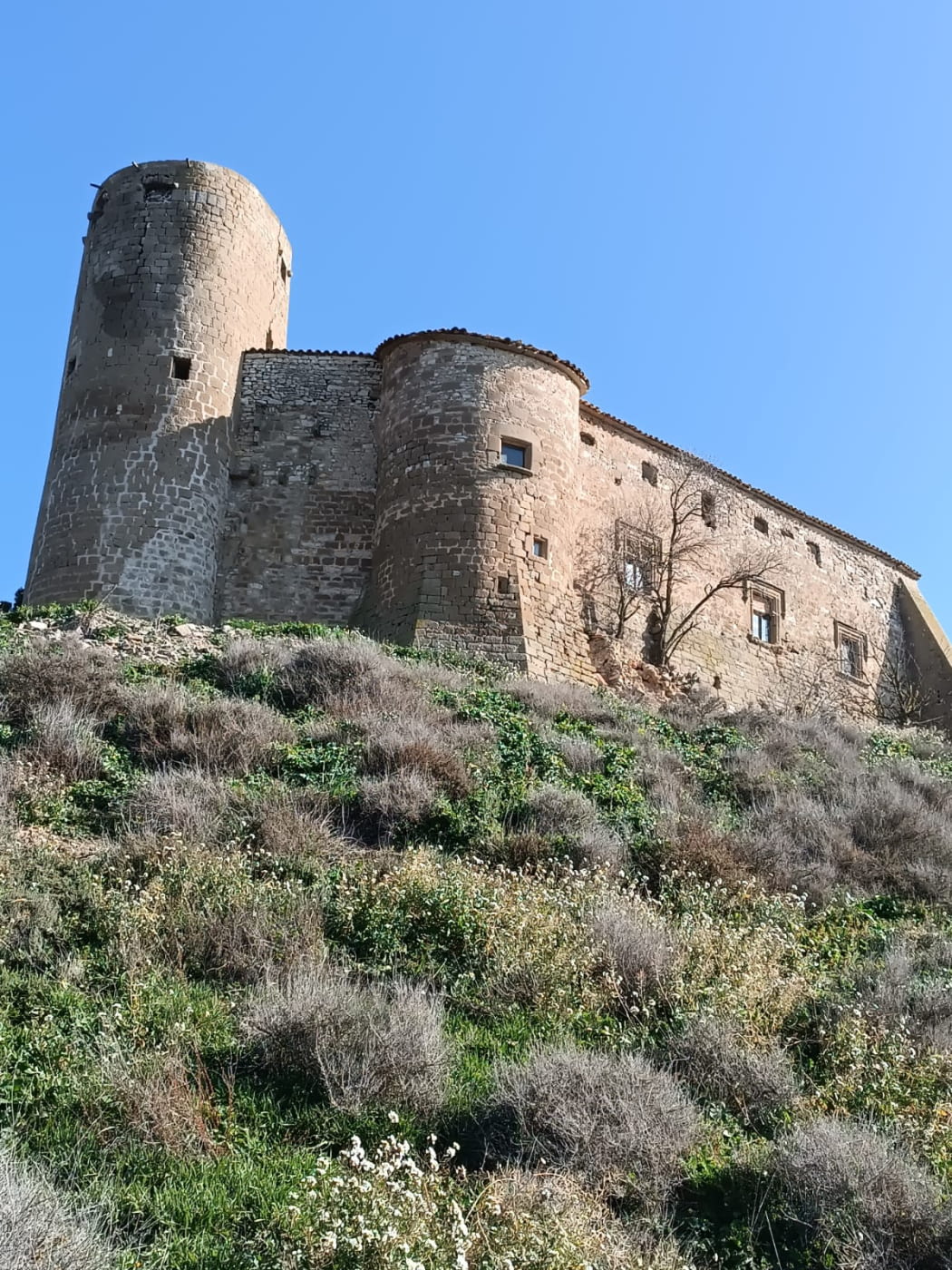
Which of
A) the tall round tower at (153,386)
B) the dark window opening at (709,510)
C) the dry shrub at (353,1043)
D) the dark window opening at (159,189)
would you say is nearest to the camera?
the dry shrub at (353,1043)

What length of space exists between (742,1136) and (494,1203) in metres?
1.98

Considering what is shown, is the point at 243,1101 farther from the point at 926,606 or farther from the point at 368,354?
the point at 926,606

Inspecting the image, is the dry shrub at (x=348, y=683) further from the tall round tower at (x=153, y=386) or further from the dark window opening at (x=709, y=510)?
the dark window opening at (x=709, y=510)

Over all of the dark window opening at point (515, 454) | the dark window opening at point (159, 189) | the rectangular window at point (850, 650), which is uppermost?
the dark window opening at point (159, 189)

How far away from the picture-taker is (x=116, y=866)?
9594 mm

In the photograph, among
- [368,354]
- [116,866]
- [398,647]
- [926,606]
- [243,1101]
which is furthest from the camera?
[926,606]

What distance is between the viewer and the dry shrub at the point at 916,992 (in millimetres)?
8609

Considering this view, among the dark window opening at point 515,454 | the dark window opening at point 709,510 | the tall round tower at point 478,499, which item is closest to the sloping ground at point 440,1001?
the tall round tower at point 478,499

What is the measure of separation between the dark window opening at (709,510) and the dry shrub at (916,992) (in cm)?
1700

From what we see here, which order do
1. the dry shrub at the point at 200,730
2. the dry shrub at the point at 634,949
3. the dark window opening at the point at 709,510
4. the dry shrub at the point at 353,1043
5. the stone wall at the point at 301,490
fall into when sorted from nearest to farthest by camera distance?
the dry shrub at the point at 353,1043
the dry shrub at the point at 634,949
the dry shrub at the point at 200,730
the stone wall at the point at 301,490
the dark window opening at the point at 709,510

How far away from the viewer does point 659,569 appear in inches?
959

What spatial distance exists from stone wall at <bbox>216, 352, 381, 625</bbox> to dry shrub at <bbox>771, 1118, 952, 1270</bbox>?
15.8 metres

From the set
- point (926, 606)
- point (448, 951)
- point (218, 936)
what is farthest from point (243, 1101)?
point (926, 606)

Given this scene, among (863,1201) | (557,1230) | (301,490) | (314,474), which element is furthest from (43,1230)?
(314,474)
